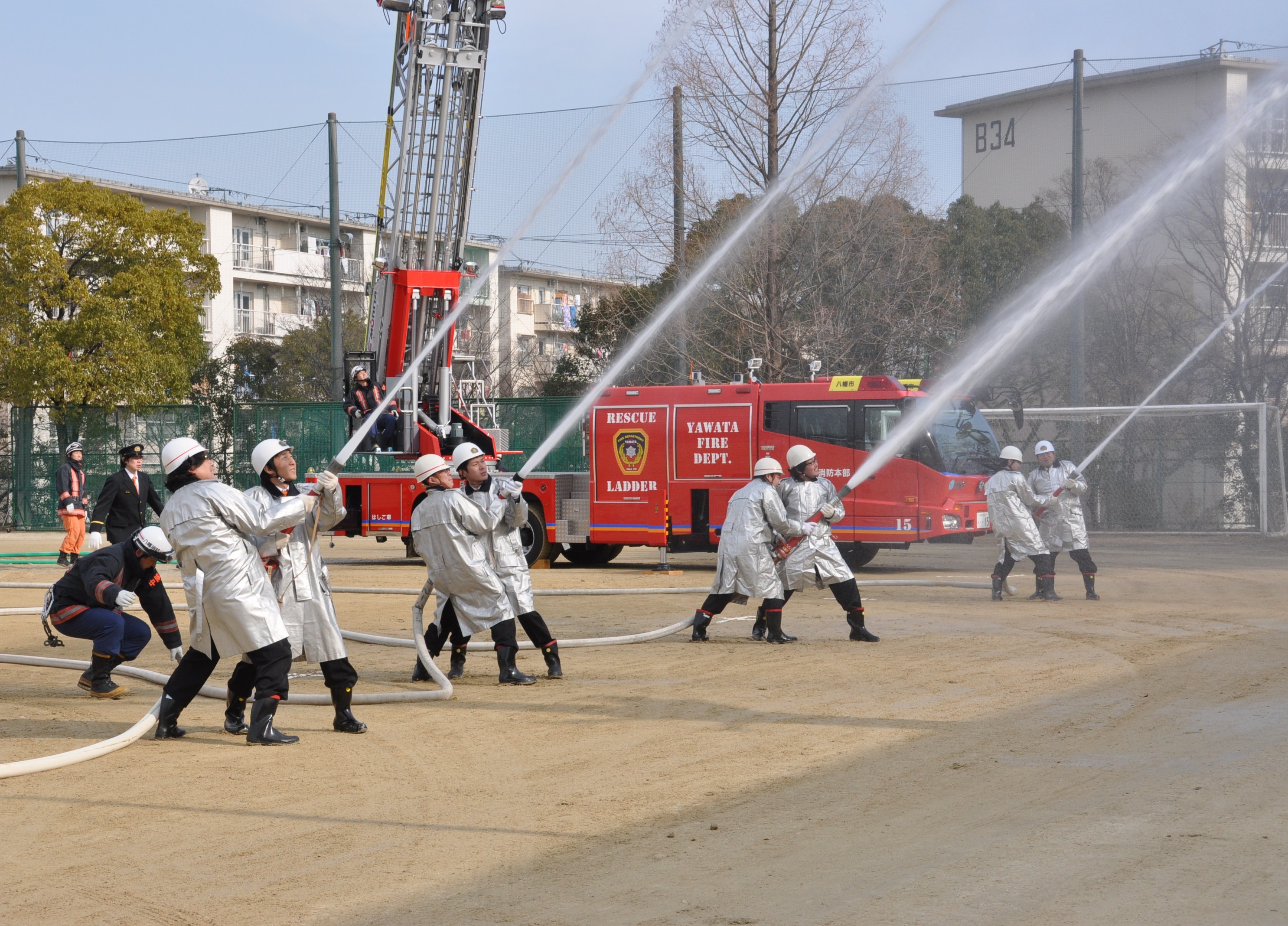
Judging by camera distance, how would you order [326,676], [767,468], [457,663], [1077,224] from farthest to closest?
[1077,224] → [767,468] → [457,663] → [326,676]

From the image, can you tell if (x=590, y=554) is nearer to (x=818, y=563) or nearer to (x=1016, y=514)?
(x=1016, y=514)

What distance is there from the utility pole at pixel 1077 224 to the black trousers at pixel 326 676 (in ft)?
64.1

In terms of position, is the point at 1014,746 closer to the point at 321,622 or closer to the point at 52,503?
the point at 321,622

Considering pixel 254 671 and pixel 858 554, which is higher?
pixel 254 671

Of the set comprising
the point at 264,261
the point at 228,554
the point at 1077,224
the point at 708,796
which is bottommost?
the point at 708,796

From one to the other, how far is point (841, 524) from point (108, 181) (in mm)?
39092

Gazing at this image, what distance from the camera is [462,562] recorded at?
9.42m

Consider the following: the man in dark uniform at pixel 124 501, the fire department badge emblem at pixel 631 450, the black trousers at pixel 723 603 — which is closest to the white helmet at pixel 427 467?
the black trousers at pixel 723 603

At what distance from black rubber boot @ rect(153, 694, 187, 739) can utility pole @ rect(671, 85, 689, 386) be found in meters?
14.2

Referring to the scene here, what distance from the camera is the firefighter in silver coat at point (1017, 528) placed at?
14.9 m

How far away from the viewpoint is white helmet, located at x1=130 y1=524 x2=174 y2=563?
922 centimetres

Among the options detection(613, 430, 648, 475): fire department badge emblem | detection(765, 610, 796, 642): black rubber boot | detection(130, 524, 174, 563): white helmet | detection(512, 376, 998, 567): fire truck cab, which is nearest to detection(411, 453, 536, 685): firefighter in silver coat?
detection(130, 524, 174, 563): white helmet

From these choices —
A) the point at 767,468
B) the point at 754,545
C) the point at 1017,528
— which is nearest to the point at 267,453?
the point at 754,545

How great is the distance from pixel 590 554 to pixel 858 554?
4462 mm
